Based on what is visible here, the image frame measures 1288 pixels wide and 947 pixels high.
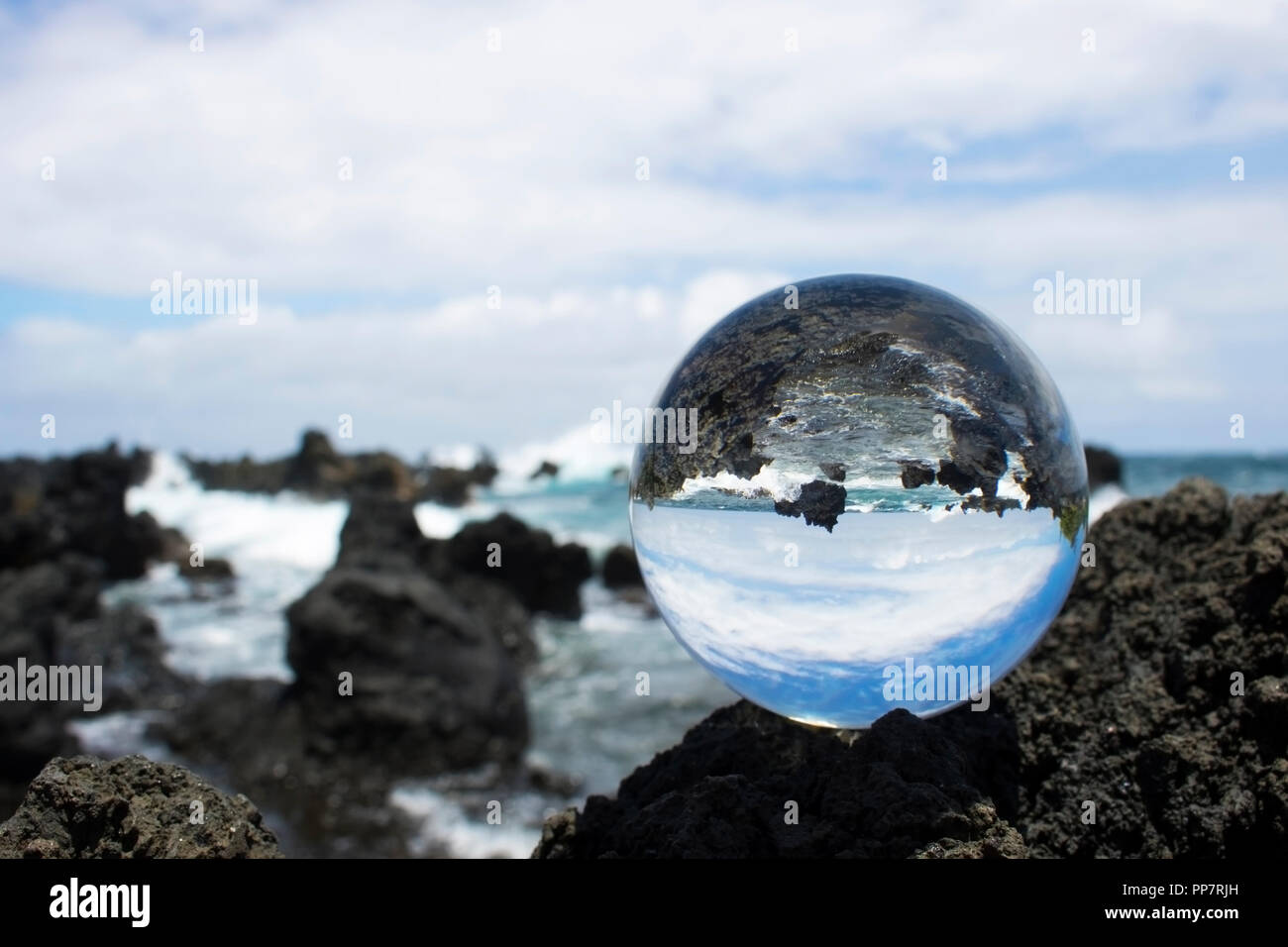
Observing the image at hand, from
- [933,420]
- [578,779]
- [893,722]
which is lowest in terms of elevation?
[578,779]

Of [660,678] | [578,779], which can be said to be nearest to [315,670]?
[578,779]

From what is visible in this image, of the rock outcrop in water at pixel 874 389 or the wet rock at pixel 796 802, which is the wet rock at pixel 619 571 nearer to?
the wet rock at pixel 796 802

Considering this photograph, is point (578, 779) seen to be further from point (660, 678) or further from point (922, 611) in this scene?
point (922, 611)

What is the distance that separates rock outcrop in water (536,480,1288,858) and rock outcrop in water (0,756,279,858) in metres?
1.02

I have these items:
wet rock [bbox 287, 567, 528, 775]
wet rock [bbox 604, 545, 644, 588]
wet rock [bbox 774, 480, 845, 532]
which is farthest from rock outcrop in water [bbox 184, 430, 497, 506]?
wet rock [bbox 774, 480, 845, 532]

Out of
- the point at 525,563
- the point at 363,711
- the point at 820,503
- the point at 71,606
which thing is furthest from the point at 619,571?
the point at 820,503

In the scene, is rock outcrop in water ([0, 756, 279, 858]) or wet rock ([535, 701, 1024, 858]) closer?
wet rock ([535, 701, 1024, 858])

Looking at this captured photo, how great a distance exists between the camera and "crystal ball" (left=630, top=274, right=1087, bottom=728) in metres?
3.24

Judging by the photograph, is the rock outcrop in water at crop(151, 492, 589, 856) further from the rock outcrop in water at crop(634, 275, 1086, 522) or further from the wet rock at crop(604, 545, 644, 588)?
the wet rock at crop(604, 545, 644, 588)

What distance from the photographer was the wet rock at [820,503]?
3.23 m

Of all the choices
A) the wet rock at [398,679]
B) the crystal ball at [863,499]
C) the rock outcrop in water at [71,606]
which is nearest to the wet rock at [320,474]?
the rock outcrop in water at [71,606]

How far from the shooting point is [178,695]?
696 inches
